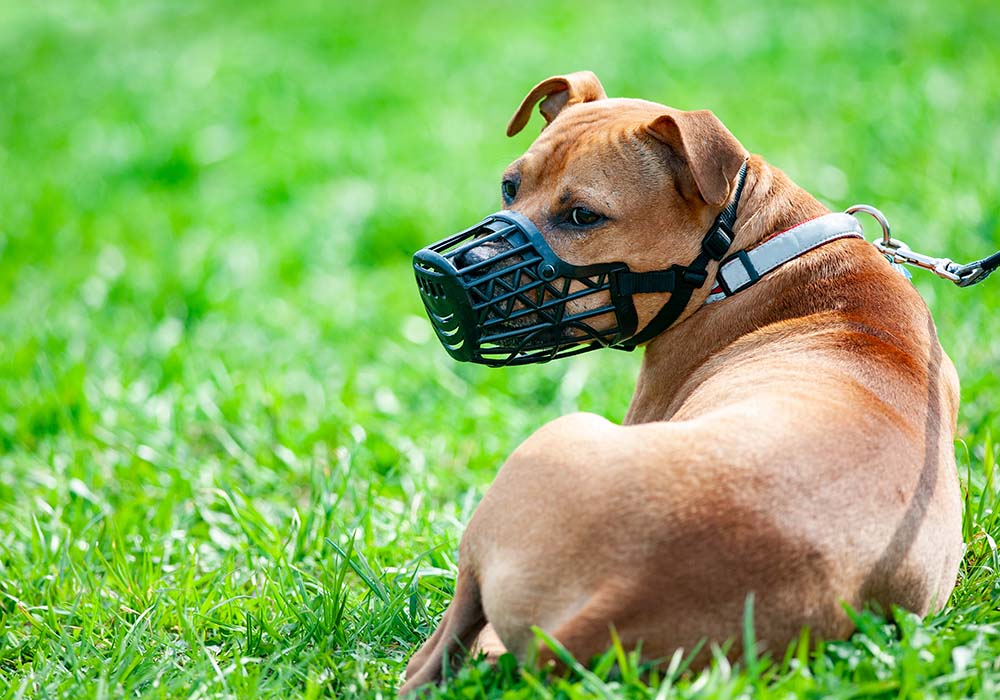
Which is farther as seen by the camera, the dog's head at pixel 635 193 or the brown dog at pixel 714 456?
the dog's head at pixel 635 193

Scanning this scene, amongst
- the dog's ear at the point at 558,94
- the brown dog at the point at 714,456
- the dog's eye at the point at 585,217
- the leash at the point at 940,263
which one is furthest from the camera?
the dog's ear at the point at 558,94

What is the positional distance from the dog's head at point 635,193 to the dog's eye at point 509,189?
9 cm

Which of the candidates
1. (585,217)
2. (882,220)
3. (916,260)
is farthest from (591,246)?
(916,260)

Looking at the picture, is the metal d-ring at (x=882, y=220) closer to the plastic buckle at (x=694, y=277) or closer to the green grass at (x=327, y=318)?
the plastic buckle at (x=694, y=277)

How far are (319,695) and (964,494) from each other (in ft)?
6.80

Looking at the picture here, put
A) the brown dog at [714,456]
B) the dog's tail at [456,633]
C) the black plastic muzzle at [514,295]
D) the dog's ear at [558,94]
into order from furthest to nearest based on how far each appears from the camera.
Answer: the dog's ear at [558,94] → the black plastic muzzle at [514,295] → the dog's tail at [456,633] → the brown dog at [714,456]

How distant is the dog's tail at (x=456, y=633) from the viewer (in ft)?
8.63

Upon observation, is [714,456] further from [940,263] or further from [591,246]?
[940,263]

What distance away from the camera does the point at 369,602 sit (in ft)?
10.9

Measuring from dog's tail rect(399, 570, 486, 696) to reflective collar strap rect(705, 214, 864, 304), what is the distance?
121 centimetres

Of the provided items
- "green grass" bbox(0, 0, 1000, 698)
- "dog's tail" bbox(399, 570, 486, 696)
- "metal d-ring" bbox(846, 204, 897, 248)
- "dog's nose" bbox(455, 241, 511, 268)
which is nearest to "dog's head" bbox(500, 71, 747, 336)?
"dog's nose" bbox(455, 241, 511, 268)

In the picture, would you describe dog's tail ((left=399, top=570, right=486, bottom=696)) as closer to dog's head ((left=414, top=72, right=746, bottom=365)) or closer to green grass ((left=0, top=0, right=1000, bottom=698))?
green grass ((left=0, top=0, right=1000, bottom=698))

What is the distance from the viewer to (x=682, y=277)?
3.24 metres

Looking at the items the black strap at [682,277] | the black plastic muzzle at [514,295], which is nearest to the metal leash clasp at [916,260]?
the black strap at [682,277]
